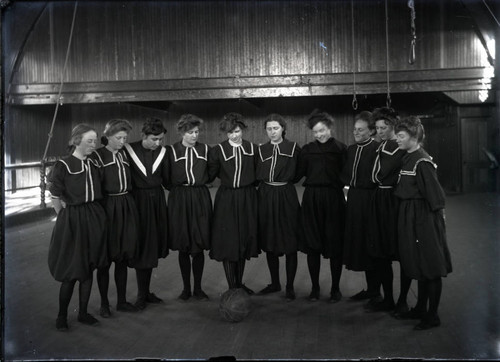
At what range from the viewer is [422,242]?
4.02m

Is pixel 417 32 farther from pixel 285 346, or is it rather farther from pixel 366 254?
pixel 285 346

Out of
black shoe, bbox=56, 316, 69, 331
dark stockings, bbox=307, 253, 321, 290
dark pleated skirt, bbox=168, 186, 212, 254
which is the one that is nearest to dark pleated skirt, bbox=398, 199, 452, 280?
dark stockings, bbox=307, 253, 321, 290

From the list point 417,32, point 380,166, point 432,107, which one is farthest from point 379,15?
point 380,166

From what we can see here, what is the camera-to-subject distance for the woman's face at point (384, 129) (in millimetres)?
4555

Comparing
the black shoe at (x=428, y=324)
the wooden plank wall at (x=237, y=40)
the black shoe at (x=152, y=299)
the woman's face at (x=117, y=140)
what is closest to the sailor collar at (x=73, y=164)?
the woman's face at (x=117, y=140)

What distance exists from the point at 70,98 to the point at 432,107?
437 inches

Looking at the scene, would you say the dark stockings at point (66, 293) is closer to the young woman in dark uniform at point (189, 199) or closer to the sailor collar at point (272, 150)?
the young woman in dark uniform at point (189, 199)

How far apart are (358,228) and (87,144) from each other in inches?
107

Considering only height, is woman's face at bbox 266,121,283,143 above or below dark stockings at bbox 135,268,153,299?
above

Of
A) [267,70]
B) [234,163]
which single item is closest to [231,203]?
[234,163]

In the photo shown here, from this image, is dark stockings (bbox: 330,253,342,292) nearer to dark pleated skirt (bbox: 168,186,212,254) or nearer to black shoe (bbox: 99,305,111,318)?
dark pleated skirt (bbox: 168,186,212,254)

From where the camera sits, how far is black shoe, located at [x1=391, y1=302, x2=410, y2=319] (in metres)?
4.39

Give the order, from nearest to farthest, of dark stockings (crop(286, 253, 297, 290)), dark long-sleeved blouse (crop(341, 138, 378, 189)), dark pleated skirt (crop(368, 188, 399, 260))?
dark pleated skirt (crop(368, 188, 399, 260))
dark long-sleeved blouse (crop(341, 138, 378, 189))
dark stockings (crop(286, 253, 297, 290))

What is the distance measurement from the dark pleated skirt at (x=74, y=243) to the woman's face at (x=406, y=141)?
9.12ft
